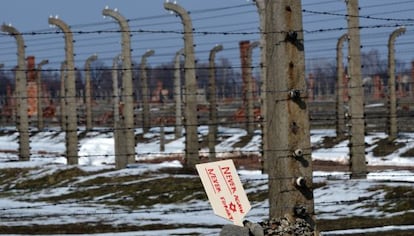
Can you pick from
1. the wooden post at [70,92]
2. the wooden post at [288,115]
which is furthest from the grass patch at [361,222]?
the wooden post at [70,92]

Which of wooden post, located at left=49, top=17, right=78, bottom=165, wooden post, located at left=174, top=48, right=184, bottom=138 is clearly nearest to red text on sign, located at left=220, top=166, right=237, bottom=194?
wooden post, located at left=49, top=17, right=78, bottom=165

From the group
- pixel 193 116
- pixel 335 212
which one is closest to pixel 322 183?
pixel 335 212

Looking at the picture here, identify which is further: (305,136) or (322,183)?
(322,183)

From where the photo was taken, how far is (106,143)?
41.8 metres

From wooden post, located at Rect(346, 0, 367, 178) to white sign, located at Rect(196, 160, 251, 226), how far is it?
985 cm

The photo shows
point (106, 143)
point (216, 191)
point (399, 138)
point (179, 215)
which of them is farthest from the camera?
point (106, 143)

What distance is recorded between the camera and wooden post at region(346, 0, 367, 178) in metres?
19.6

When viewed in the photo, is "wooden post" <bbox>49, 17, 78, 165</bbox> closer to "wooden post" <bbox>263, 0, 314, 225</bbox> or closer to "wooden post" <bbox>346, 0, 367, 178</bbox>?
"wooden post" <bbox>346, 0, 367, 178</bbox>

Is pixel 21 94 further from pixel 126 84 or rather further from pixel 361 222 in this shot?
pixel 361 222

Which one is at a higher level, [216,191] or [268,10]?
[268,10]

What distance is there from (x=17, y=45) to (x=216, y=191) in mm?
17565

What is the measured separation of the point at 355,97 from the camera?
19.6 metres

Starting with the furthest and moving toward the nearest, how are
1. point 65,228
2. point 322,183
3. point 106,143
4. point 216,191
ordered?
1. point 106,143
2. point 322,183
3. point 65,228
4. point 216,191

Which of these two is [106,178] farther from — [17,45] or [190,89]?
[17,45]
